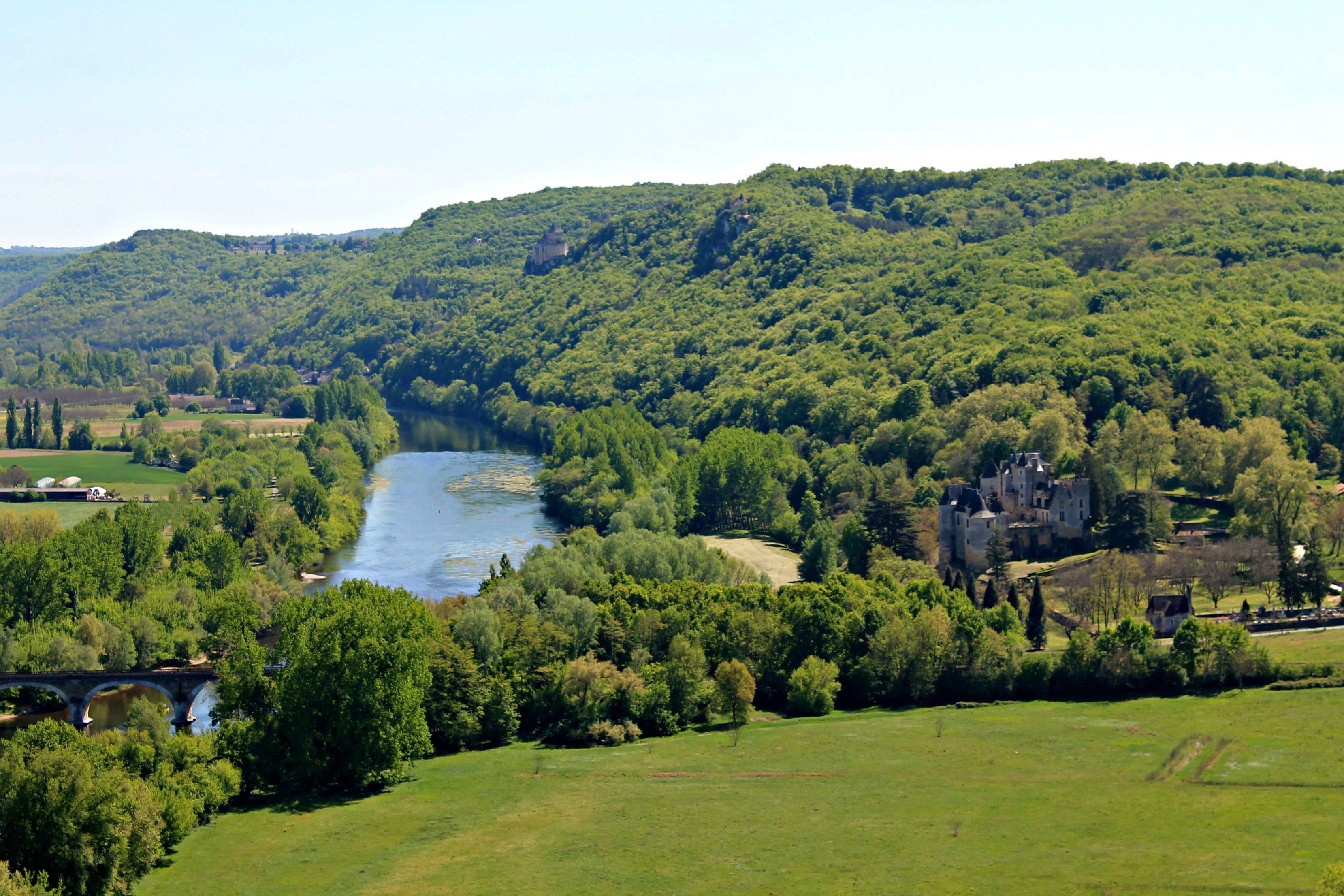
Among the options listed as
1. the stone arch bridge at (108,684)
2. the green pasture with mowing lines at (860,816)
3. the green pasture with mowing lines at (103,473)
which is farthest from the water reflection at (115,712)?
the green pasture with mowing lines at (103,473)

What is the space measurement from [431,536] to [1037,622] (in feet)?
233

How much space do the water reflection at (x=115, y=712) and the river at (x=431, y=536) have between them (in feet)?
0.26

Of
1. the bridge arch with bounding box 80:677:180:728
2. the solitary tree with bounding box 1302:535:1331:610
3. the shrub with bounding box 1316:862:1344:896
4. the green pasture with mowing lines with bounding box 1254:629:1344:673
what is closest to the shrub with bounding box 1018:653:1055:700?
the green pasture with mowing lines with bounding box 1254:629:1344:673

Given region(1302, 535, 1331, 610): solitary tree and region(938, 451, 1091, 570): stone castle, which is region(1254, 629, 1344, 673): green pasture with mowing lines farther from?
region(938, 451, 1091, 570): stone castle

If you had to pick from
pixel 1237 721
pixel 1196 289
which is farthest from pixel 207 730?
pixel 1196 289

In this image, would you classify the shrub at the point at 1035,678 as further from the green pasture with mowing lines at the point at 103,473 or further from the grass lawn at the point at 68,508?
the green pasture with mowing lines at the point at 103,473

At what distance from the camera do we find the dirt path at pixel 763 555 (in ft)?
396

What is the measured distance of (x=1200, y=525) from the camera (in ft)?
376

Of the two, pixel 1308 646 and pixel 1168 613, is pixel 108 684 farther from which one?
pixel 1308 646

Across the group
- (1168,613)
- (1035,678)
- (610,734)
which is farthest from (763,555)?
(610,734)

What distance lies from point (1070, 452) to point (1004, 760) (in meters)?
55.3

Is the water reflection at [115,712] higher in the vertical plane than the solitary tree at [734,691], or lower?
lower

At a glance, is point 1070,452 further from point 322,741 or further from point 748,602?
point 322,741

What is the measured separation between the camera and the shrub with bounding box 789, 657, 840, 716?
3374 inches
